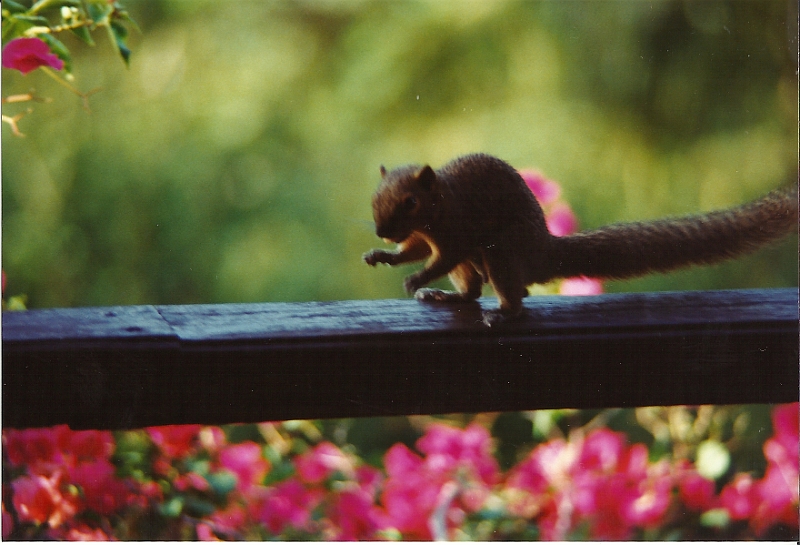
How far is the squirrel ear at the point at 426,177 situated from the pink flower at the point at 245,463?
443 millimetres

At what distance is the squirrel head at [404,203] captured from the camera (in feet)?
2.34

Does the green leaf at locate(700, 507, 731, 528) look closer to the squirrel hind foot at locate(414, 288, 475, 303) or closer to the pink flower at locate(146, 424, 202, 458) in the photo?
the squirrel hind foot at locate(414, 288, 475, 303)

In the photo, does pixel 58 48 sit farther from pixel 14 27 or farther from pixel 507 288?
pixel 507 288

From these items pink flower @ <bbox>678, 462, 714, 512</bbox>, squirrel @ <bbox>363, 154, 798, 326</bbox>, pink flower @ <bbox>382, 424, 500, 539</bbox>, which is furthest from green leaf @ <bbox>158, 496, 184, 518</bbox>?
pink flower @ <bbox>678, 462, 714, 512</bbox>

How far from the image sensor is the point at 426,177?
2.35 ft

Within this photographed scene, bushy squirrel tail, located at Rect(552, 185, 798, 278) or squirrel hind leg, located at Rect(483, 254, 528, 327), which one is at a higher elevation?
bushy squirrel tail, located at Rect(552, 185, 798, 278)

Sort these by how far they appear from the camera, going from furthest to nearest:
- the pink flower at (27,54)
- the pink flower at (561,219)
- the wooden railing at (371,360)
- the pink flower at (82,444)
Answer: the pink flower at (561,219)
the pink flower at (82,444)
the pink flower at (27,54)
the wooden railing at (371,360)

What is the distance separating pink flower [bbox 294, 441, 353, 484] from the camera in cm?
95

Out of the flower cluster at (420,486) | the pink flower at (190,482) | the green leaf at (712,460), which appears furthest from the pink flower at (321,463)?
the green leaf at (712,460)

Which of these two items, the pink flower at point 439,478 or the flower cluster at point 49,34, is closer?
the flower cluster at point 49,34

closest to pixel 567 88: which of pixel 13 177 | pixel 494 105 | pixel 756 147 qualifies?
pixel 494 105

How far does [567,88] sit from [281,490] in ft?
2.02

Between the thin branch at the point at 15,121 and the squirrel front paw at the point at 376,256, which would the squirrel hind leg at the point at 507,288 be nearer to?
the squirrel front paw at the point at 376,256

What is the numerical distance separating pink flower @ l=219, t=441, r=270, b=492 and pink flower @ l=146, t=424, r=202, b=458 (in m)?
0.04
